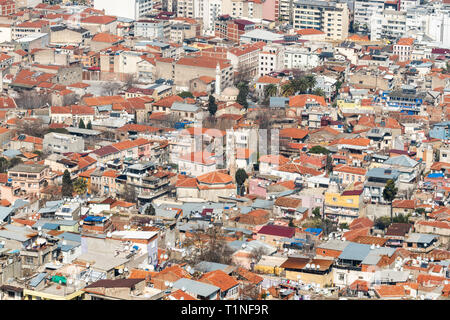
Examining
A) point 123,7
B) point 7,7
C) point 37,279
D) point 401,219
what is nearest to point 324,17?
point 123,7

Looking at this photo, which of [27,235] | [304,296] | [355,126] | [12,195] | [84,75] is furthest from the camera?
[84,75]

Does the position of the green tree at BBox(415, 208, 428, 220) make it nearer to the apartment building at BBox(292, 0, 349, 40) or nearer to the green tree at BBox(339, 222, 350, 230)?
the green tree at BBox(339, 222, 350, 230)

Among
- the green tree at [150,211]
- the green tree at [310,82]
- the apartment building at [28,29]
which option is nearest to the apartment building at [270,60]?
the green tree at [310,82]

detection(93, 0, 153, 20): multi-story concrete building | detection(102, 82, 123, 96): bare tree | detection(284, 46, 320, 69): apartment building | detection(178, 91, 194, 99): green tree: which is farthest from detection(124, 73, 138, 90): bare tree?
detection(93, 0, 153, 20): multi-story concrete building
